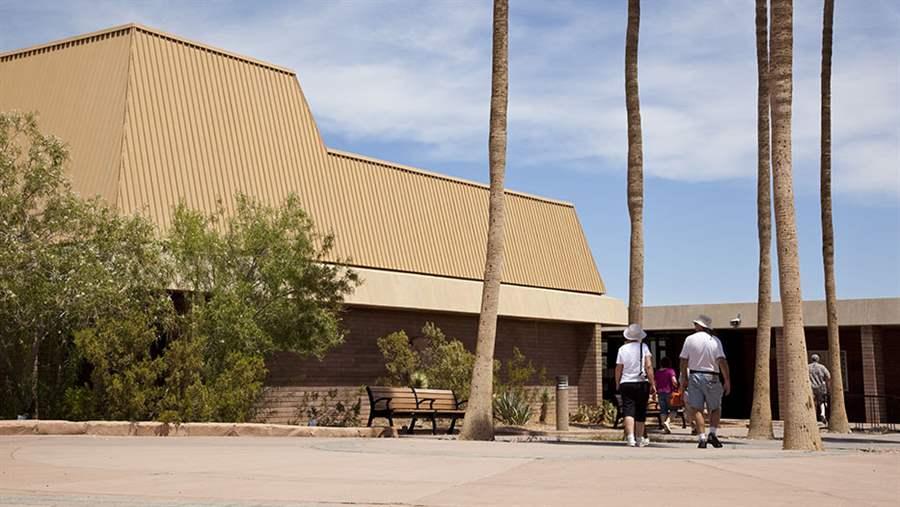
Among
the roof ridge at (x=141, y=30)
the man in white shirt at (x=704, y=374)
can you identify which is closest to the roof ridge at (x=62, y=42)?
the roof ridge at (x=141, y=30)

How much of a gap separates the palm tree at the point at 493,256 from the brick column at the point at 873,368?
19.6 m

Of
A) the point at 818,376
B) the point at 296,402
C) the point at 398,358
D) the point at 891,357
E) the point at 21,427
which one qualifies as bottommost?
the point at 21,427

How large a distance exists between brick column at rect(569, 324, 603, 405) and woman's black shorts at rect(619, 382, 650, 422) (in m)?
18.6

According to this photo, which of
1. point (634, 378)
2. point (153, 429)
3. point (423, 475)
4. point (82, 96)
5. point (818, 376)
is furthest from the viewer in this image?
point (818, 376)

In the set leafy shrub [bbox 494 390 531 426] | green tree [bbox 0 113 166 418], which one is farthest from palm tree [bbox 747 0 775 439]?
green tree [bbox 0 113 166 418]

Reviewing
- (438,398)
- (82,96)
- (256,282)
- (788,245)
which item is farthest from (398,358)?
(788,245)

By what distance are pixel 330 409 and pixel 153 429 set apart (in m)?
8.86

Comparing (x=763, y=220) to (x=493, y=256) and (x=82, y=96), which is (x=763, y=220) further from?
(x=82, y=96)

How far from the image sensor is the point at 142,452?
1353cm

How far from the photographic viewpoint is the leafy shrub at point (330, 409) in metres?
25.4

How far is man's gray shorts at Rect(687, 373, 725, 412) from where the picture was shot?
1586cm

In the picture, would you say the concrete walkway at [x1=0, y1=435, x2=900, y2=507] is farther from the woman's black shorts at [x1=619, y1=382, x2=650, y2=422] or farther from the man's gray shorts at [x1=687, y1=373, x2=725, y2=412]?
the man's gray shorts at [x1=687, y1=373, x2=725, y2=412]

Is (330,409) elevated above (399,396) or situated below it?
below

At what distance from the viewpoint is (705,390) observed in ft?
52.0
